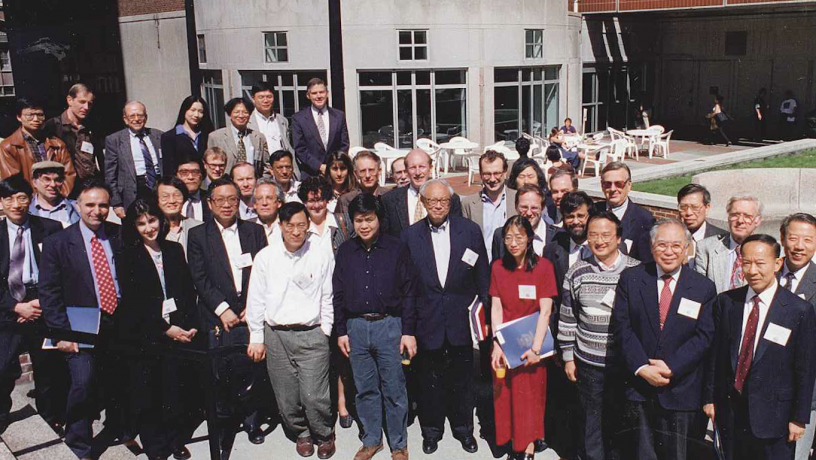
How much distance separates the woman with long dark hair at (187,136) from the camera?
22.6 feet

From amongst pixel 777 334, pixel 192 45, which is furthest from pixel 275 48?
pixel 777 334

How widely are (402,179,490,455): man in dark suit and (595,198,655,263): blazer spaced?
109cm

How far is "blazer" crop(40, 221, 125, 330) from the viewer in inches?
196

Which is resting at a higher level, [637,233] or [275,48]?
[275,48]

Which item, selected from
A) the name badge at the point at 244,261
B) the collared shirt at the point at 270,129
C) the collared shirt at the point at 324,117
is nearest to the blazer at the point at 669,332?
the name badge at the point at 244,261

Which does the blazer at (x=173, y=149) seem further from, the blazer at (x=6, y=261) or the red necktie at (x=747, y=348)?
the red necktie at (x=747, y=348)

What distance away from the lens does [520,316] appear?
506cm

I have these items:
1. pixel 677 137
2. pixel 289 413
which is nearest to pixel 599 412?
pixel 289 413

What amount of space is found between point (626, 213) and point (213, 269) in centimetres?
316

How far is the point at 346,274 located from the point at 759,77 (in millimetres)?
24491

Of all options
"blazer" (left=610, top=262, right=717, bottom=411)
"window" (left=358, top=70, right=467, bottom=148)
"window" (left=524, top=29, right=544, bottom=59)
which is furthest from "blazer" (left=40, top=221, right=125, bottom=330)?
"window" (left=524, top=29, right=544, bottom=59)

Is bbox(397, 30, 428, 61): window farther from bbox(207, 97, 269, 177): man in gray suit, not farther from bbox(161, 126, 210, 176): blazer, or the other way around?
bbox(161, 126, 210, 176): blazer

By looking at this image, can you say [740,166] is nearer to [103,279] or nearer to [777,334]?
[777,334]

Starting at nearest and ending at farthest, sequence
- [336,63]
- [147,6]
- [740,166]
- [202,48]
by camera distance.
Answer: [336,63] < [740,166] < [202,48] < [147,6]
